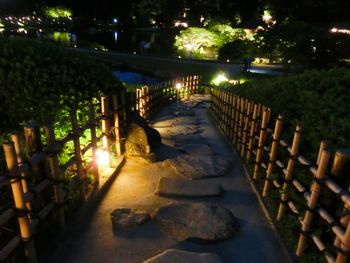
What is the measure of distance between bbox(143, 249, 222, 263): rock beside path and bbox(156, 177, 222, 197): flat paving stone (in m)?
1.65

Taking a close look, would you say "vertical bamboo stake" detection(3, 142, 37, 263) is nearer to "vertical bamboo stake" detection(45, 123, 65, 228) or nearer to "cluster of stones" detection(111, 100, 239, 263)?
"vertical bamboo stake" detection(45, 123, 65, 228)

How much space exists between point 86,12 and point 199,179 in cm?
6513

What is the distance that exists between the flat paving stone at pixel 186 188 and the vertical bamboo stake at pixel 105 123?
1389 mm

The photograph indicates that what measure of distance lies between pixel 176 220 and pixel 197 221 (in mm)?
303

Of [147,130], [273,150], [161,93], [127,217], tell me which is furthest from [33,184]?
[161,93]

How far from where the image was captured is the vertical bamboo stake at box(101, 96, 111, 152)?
6.03 meters

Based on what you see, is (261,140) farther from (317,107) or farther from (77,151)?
(77,151)

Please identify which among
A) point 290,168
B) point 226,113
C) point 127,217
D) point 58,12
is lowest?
point 127,217

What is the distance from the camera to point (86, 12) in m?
63.3

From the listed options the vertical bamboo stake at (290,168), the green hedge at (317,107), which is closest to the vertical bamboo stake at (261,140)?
the green hedge at (317,107)

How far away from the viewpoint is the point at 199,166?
21.6 ft

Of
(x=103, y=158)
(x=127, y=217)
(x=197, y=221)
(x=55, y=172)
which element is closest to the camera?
(x=55, y=172)

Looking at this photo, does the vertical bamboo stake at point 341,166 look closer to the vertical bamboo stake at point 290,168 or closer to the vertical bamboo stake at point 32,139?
the vertical bamboo stake at point 290,168

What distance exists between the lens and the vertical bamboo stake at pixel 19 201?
3.07 metres
